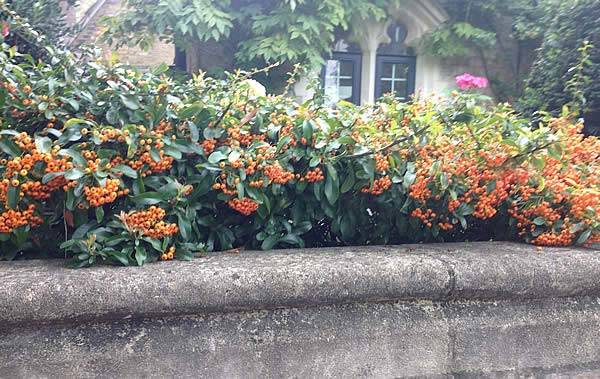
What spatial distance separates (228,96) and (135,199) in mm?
655

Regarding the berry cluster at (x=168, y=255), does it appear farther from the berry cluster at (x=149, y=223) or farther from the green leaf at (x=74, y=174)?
the green leaf at (x=74, y=174)

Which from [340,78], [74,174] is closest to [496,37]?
[340,78]

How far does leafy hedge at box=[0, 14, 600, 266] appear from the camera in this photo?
166 centimetres

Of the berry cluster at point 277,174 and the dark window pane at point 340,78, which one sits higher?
the dark window pane at point 340,78

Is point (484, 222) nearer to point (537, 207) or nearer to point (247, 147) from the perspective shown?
point (537, 207)

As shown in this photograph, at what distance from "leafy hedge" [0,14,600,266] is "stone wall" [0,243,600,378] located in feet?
0.50

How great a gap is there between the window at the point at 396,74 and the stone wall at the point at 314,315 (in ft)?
22.8

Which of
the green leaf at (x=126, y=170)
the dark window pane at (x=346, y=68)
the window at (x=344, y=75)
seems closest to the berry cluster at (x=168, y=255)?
the green leaf at (x=126, y=170)

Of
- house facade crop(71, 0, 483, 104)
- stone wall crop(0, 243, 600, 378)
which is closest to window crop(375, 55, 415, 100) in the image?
house facade crop(71, 0, 483, 104)

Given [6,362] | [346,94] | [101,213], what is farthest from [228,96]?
[346,94]

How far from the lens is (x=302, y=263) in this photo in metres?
1.71

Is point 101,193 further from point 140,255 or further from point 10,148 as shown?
point 10,148

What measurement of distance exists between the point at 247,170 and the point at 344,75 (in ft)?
23.0

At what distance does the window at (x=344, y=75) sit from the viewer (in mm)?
8406
